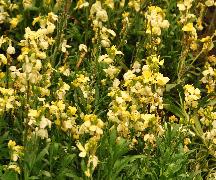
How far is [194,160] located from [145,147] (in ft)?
1.35

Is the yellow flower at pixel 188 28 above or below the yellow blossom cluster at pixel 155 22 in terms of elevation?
below

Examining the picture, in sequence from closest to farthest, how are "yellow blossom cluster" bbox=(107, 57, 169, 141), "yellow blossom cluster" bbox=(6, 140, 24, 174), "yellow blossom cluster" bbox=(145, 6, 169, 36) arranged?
1. "yellow blossom cluster" bbox=(6, 140, 24, 174)
2. "yellow blossom cluster" bbox=(107, 57, 169, 141)
3. "yellow blossom cluster" bbox=(145, 6, 169, 36)

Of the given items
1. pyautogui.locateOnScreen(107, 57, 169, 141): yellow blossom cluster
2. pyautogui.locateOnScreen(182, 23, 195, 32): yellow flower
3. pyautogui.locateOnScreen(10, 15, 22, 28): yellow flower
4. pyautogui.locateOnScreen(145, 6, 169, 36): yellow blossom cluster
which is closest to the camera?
pyautogui.locateOnScreen(107, 57, 169, 141): yellow blossom cluster

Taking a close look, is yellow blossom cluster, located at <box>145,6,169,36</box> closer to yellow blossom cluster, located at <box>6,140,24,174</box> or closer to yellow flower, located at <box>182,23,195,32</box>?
yellow flower, located at <box>182,23,195,32</box>

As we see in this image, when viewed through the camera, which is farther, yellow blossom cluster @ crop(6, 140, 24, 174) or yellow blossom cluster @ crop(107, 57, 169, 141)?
yellow blossom cluster @ crop(107, 57, 169, 141)

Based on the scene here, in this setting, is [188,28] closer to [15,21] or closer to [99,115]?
[99,115]

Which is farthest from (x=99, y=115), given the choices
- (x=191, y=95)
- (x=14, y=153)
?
(x=14, y=153)

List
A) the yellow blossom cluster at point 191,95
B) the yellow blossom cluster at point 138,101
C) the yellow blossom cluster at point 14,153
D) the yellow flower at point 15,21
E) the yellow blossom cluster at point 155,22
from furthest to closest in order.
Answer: the yellow flower at point 15,21 < the yellow blossom cluster at point 155,22 < the yellow blossom cluster at point 191,95 < the yellow blossom cluster at point 138,101 < the yellow blossom cluster at point 14,153

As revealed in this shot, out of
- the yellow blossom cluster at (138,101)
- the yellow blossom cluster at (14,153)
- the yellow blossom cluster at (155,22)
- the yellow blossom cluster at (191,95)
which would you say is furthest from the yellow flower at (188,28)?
the yellow blossom cluster at (14,153)

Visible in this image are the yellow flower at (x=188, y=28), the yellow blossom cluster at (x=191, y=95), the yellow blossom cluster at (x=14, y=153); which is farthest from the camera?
the yellow flower at (x=188, y=28)

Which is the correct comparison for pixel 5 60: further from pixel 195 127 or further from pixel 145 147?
pixel 195 127

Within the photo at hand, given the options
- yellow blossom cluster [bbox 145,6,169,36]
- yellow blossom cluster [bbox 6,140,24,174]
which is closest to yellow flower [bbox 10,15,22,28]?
yellow blossom cluster [bbox 145,6,169,36]

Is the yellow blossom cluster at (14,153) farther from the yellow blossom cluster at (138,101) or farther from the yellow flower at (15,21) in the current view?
the yellow flower at (15,21)

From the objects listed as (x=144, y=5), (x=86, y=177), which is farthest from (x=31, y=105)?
(x=144, y=5)
